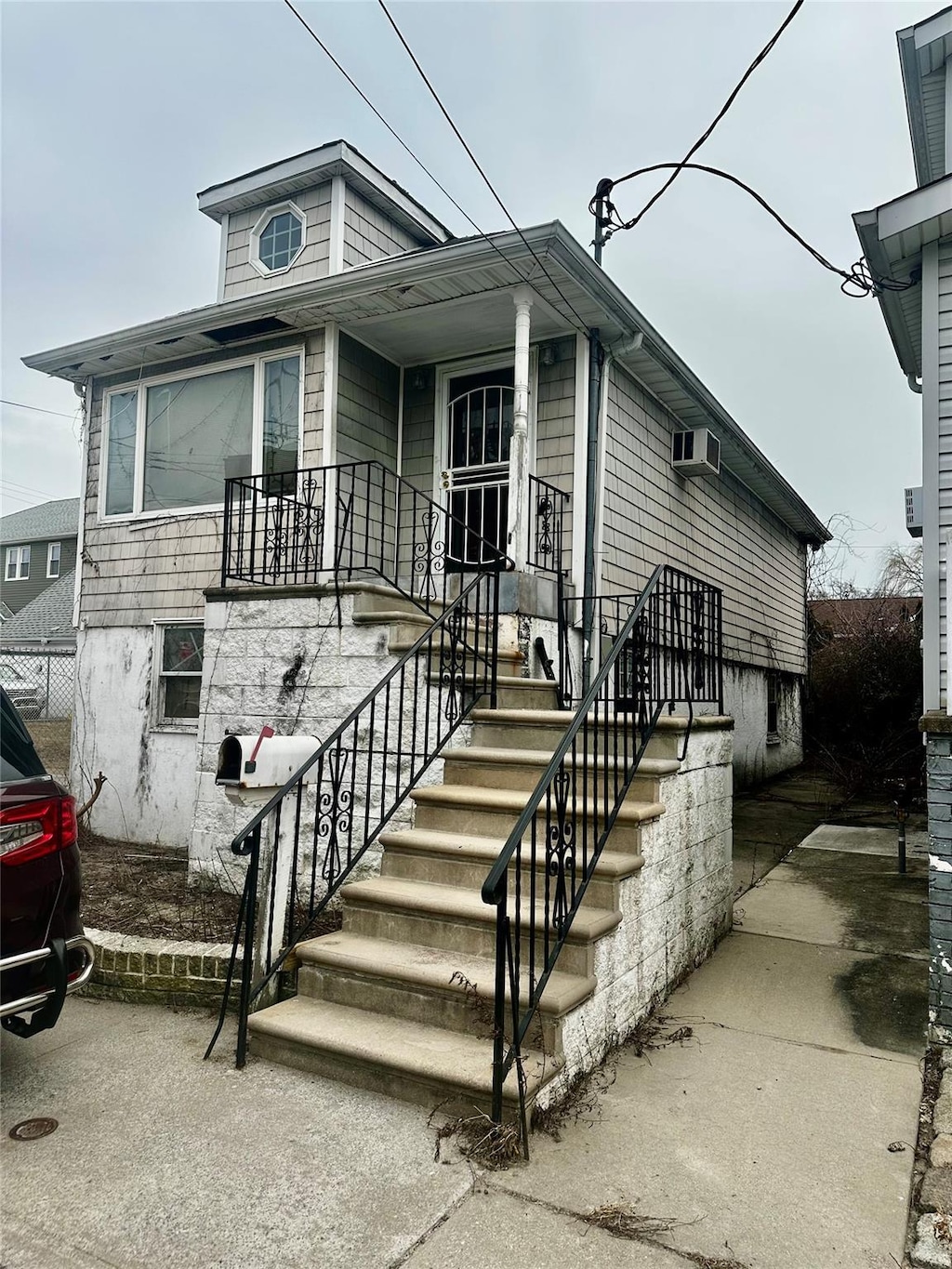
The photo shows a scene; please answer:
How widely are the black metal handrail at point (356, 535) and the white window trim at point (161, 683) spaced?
33.7 inches

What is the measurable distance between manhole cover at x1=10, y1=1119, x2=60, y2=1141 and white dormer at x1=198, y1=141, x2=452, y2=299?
293 inches

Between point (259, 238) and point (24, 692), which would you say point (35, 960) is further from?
point (24, 692)

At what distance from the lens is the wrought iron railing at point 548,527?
680 cm

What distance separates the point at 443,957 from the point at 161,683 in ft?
18.2

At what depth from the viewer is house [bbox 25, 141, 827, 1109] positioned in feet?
10.9

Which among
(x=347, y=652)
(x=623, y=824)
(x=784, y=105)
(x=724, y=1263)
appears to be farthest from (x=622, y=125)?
(x=724, y=1263)

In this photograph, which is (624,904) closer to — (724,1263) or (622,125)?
(724,1263)

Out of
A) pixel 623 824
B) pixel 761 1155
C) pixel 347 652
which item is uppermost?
pixel 347 652

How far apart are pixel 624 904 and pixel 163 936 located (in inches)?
99.4

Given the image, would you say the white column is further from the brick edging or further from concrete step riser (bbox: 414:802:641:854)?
the brick edging

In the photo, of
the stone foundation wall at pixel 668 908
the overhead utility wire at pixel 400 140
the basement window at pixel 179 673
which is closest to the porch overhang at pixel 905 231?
the overhead utility wire at pixel 400 140

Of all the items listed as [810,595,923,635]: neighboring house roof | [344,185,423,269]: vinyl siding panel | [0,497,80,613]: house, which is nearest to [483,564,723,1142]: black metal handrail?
[344,185,423,269]: vinyl siding panel

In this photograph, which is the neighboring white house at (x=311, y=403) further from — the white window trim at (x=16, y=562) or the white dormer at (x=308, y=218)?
the white window trim at (x=16, y=562)

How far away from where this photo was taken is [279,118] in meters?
7.23
